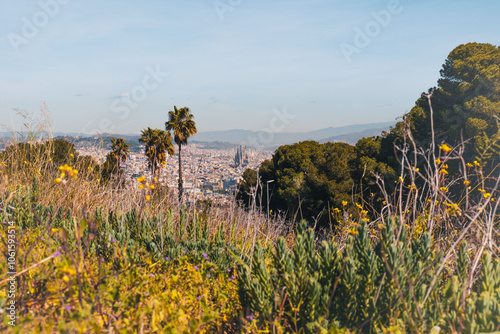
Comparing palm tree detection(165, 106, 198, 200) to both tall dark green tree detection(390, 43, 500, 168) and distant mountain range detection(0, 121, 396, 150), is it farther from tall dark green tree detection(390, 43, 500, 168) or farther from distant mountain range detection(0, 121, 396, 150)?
tall dark green tree detection(390, 43, 500, 168)

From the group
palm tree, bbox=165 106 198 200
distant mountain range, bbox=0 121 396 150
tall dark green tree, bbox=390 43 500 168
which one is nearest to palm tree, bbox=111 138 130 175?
distant mountain range, bbox=0 121 396 150

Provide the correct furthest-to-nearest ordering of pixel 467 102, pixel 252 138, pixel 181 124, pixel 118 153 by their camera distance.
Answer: pixel 181 124 → pixel 118 153 → pixel 467 102 → pixel 252 138

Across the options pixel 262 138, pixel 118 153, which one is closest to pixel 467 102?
pixel 262 138

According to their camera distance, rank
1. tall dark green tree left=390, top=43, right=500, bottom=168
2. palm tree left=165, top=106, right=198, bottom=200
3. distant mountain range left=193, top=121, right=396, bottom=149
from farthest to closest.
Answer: palm tree left=165, top=106, right=198, bottom=200 < tall dark green tree left=390, top=43, right=500, bottom=168 < distant mountain range left=193, top=121, right=396, bottom=149

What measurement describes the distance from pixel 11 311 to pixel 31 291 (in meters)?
0.20

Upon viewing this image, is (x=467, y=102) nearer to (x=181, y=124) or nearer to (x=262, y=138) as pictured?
(x=262, y=138)

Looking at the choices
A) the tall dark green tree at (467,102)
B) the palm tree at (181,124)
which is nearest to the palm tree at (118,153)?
the palm tree at (181,124)

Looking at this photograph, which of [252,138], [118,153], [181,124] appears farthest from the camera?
[181,124]

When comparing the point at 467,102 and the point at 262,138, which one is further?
the point at 467,102

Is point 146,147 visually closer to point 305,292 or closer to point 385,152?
point 385,152

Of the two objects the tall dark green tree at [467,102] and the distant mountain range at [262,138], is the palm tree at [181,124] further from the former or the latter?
the tall dark green tree at [467,102]

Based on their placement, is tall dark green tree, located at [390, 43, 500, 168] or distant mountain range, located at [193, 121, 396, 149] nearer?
distant mountain range, located at [193, 121, 396, 149]

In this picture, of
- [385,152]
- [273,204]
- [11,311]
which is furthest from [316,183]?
[11,311]

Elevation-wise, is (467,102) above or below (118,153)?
above
